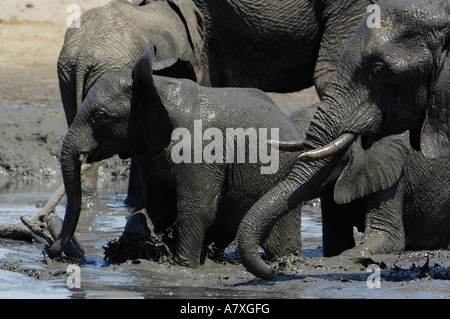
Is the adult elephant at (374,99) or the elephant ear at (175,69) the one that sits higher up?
the elephant ear at (175,69)

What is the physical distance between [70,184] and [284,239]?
4.28 ft

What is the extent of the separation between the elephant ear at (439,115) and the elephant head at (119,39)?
3.29m

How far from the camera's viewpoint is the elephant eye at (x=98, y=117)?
6125mm

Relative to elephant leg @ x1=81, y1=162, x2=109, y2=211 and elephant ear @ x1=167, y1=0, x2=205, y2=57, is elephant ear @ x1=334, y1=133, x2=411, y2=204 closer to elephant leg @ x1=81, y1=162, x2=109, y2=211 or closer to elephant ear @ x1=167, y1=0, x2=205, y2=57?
elephant ear @ x1=167, y1=0, x2=205, y2=57

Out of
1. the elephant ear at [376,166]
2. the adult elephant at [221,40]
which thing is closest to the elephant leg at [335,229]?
the elephant ear at [376,166]

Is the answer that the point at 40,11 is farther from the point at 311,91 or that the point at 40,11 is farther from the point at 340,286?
the point at 340,286

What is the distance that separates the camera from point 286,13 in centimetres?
890

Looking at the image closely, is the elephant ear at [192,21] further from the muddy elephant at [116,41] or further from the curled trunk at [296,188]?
the curled trunk at [296,188]

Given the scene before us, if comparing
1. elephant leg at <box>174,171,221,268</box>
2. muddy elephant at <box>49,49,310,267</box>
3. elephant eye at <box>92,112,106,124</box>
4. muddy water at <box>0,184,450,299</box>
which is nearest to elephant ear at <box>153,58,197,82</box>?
muddy elephant at <box>49,49,310,267</box>

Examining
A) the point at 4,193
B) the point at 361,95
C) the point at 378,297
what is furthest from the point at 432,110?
the point at 4,193

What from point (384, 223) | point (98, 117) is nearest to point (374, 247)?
point (384, 223)

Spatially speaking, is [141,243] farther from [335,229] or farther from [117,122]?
[335,229]

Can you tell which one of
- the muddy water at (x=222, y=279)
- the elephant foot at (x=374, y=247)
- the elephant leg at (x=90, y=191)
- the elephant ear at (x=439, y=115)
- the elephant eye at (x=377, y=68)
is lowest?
the muddy water at (x=222, y=279)

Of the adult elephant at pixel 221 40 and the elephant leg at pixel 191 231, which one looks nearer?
the elephant leg at pixel 191 231
